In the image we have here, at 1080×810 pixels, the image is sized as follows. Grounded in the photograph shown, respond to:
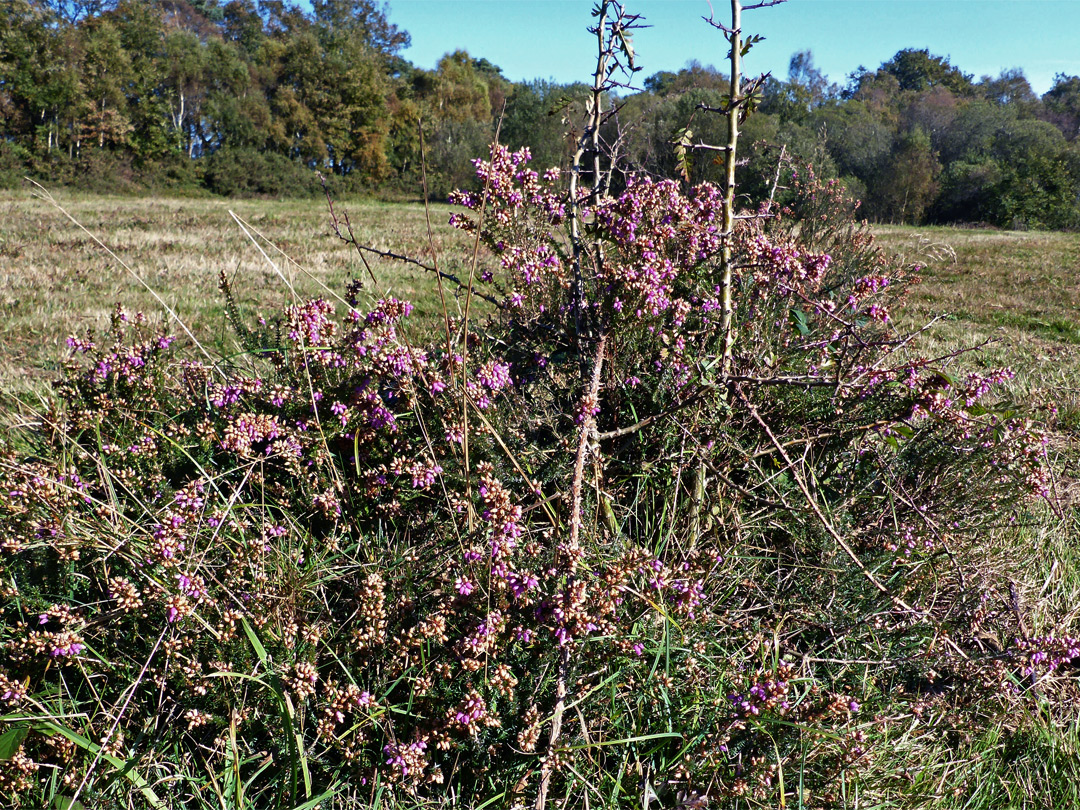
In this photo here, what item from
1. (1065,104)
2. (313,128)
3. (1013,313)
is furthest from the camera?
(1065,104)

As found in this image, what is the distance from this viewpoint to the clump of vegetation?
1703 mm

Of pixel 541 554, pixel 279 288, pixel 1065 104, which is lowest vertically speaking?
pixel 541 554

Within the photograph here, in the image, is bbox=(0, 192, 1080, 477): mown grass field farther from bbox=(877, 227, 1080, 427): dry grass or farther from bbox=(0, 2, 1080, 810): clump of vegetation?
bbox=(0, 2, 1080, 810): clump of vegetation

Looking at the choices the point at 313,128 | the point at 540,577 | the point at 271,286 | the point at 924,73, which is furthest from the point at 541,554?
the point at 924,73

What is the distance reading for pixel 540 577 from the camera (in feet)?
6.13

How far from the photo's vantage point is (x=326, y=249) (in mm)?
12633

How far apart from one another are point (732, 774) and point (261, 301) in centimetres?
742

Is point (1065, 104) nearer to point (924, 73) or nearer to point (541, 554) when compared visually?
point (924, 73)

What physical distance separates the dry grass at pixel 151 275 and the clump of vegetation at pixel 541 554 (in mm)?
1015

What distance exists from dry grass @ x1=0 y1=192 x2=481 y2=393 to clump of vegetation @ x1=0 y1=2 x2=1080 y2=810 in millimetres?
1015

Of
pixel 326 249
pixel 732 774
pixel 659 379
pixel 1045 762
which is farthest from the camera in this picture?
pixel 326 249

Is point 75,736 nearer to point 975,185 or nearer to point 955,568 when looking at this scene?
point 955,568

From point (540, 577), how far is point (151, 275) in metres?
9.21

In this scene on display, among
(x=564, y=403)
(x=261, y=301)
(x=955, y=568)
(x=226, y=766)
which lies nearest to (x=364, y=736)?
(x=226, y=766)
